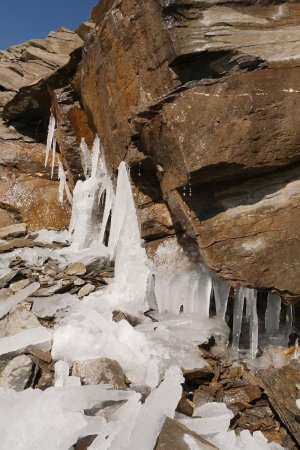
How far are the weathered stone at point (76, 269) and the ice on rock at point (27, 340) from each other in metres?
2.25

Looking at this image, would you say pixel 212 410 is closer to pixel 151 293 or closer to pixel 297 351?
pixel 297 351

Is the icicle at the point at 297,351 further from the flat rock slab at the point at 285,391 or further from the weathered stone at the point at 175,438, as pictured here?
the weathered stone at the point at 175,438

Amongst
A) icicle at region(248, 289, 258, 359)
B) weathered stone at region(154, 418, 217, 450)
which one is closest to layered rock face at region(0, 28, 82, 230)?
icicle at region(248, 289, 258, 359)

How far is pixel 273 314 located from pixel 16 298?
368 centimetres

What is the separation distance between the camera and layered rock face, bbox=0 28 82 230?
35.3 ft

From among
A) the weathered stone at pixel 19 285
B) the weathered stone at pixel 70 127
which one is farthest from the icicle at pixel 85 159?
the weathered stone at pixel 19 285

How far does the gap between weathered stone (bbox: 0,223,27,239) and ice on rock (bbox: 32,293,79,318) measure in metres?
4.32

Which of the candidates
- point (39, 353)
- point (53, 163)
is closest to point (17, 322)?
point (39, 353)

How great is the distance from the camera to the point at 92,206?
938 centimetres

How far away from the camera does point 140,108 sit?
5.44 meters

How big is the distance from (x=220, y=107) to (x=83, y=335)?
10.5 feet

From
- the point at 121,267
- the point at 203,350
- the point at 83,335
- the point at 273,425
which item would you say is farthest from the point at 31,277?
the point at 273,425

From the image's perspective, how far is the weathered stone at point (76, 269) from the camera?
693 cm

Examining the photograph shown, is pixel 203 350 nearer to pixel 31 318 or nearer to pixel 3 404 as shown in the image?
pixel 31 318
